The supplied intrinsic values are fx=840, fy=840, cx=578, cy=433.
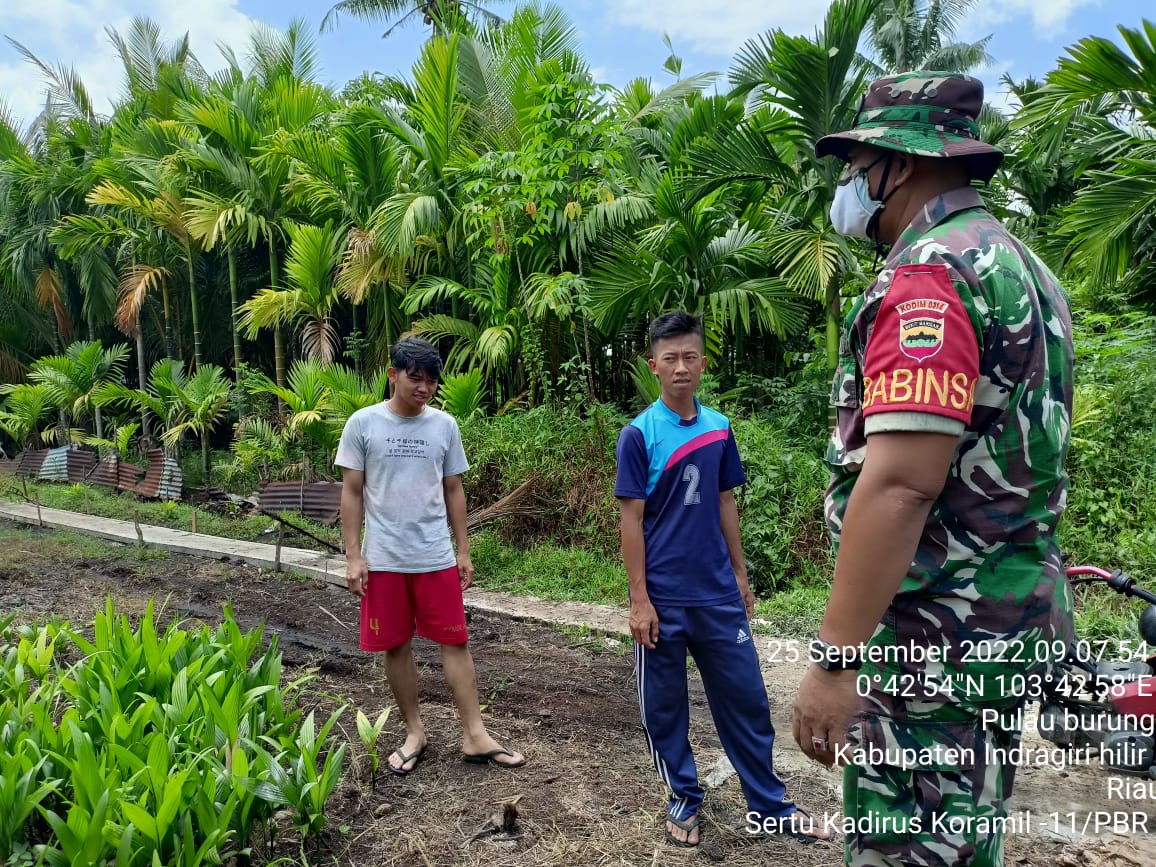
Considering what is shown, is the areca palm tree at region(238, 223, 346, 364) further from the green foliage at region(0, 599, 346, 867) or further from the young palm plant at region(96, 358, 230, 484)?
the green foliage at region(0, 599, 346, 867)

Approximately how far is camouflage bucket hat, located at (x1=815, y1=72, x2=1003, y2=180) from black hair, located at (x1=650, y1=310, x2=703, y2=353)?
4.39ft

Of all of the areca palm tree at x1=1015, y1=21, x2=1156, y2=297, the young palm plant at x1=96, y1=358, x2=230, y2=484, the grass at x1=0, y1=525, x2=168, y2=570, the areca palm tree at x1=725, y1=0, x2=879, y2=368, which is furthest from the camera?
the young palm plant at x1=96, y1=358, x2=230, y2=484

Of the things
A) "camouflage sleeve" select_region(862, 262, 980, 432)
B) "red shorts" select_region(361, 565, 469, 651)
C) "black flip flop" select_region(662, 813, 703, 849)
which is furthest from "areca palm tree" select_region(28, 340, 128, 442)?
"camouflage sleeve" select_region(862, 262, 980, 432)

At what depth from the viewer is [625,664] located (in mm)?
4957

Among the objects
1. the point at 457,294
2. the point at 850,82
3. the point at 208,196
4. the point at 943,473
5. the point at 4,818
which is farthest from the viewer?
the point at 208,196

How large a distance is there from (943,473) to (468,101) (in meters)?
9.46

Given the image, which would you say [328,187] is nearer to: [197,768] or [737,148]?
[737,148]

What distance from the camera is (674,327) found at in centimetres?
305

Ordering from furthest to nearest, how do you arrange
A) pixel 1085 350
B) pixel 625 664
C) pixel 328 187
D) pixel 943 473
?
pixel 328 187
pixel 1085 350
pixel 625 664
pixel 943 473

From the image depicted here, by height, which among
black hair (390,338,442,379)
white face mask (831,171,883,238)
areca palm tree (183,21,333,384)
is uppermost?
areca palm tree (183,21,333,384)

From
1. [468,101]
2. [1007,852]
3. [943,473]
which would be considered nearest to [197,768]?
[943,473]

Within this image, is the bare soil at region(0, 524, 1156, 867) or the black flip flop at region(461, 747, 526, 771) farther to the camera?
the black flip flop at region(461, 747, 526, 771)

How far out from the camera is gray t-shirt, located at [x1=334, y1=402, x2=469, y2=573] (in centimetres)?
353

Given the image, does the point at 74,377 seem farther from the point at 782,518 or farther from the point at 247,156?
the point at 782,518
